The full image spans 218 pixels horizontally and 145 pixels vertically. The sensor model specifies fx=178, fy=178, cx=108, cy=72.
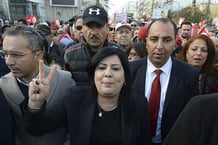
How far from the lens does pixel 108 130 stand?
1.54m

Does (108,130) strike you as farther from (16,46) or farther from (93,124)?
(16,46)

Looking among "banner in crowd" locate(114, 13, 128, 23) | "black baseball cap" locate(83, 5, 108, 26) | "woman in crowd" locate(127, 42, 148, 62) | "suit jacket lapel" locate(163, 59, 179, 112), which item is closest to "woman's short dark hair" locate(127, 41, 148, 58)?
"woman in crowd" locate(127, 42, 148, 62)

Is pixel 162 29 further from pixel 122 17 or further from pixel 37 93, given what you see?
pixel 122 17

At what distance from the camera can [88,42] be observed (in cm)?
243

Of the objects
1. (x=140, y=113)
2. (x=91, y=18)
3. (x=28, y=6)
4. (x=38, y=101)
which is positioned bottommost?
(x=140, y=113)

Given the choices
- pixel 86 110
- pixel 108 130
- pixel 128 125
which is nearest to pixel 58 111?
pixel 86 110

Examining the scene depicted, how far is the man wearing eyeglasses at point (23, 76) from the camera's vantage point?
1.54 m

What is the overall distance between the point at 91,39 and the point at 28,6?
1443 inches

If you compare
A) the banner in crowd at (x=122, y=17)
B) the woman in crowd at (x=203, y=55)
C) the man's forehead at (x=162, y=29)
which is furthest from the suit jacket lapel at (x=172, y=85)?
the banner in crowd at (x=122, y=17)

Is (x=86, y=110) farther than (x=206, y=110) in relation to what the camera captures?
Yes

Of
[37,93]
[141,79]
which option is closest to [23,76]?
[37,93]

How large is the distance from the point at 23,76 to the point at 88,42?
3.42 ft

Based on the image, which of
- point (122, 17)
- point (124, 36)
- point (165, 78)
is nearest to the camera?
point (165, 78)

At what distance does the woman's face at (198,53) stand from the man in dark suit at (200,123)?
5.53 feet
